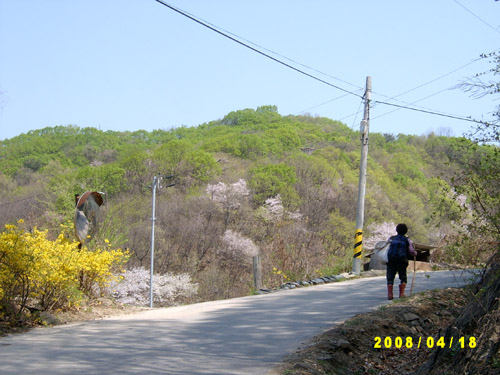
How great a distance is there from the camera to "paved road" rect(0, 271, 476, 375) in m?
7.00

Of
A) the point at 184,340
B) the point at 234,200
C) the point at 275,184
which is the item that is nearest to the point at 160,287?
the point at 234,200

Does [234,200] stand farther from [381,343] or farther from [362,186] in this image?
[381,343]

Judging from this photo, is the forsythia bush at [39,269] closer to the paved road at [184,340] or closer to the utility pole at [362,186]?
the paved road at [184,340]

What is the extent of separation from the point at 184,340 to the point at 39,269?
341 cm

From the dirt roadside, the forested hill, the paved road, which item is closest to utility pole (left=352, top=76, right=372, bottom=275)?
the forested hill

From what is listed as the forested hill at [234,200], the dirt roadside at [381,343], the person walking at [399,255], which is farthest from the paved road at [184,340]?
the forested hill at [234,200]

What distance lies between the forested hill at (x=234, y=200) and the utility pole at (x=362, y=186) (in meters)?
1.89

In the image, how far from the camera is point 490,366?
5.78 metres

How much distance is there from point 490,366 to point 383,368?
2.52 meters

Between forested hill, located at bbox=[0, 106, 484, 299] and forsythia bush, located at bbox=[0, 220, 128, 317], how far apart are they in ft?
41.0

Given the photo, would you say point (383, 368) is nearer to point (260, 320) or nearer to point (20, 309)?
point (260, 320)

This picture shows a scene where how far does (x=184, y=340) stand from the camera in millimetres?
8664

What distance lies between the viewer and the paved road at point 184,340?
700 cm

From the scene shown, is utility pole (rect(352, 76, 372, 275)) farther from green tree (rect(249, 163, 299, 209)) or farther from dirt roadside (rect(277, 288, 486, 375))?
green tree (rect(249, 163, 299, 209))
